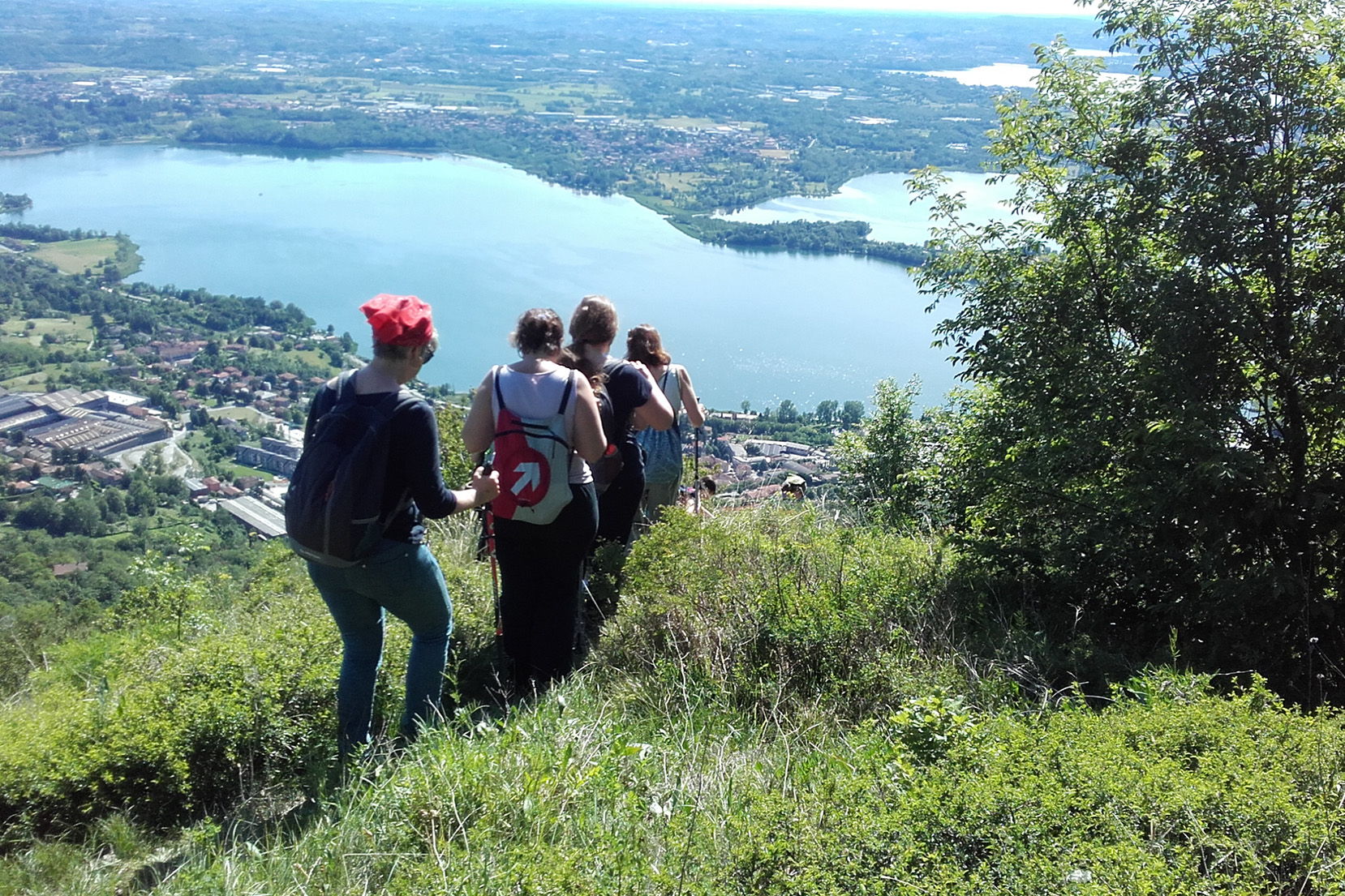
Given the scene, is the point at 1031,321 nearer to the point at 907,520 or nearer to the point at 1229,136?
the point at 1229,136

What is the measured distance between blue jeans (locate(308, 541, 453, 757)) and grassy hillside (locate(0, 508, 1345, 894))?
16 cm

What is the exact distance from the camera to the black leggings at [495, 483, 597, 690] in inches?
129

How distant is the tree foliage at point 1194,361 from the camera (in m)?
3.44

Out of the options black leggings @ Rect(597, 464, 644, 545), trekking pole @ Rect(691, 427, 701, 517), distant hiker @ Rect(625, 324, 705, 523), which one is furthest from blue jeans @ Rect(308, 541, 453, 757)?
trekking pole @ Rect(691, 427, 701, 517)

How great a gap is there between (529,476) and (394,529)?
1.83 feet

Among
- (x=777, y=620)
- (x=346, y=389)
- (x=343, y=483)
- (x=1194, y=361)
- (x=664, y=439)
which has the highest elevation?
(x=1194, y=361)

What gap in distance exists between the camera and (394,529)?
2658mm

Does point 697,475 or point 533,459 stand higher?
point 533,459

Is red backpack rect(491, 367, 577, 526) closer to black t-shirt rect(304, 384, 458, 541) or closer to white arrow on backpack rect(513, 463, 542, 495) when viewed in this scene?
white arrow on backpack rect(513, 463, 542, 495)

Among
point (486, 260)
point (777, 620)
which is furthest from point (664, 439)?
point (486, 260)

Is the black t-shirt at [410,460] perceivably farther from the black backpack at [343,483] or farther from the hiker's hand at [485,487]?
the hiker's hand at [485,487]

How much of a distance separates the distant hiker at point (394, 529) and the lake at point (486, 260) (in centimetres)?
2126

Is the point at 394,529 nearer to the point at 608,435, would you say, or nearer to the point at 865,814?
the point at 608,435

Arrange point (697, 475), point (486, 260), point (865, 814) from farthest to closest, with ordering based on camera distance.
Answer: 1. point (486, 260)
2. point (697, 475)
3. point (865, 814)
